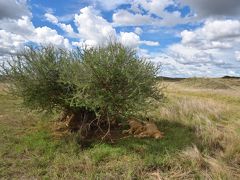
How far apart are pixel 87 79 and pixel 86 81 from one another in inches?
3.3

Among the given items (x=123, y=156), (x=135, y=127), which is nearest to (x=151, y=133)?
(x=135, y=127)

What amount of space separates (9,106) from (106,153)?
11.0m

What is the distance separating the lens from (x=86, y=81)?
9.95 meters

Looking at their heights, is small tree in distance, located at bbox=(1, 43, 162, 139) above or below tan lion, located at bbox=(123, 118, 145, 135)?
above

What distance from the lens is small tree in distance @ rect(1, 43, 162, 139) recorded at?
984cm

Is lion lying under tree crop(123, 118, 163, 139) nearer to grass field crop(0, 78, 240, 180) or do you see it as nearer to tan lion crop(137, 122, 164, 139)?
tan lion crop(137, 122, 164, 139)

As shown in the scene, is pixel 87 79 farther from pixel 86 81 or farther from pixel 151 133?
pixel 151 133

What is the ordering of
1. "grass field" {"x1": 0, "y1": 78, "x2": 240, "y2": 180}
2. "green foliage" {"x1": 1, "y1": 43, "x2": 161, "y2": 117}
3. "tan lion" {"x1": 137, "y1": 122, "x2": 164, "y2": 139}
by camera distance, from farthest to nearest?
"tan lion" {"x1": 137, "y1": 122, "x2": 164, "y2": 139}, "green foliage" {"x1": 1, "y1": 43, "x2": 161, "y2": 117}, "grass field" {"x1": 0, "y1": 78, "x2": 240, "y2": 180}

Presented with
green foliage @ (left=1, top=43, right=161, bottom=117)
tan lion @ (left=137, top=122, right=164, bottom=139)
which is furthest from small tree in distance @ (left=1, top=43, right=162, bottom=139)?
tan lion @ (left=137, top=122, right=164, bottom=139)

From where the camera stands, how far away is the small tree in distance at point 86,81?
984 centimetres

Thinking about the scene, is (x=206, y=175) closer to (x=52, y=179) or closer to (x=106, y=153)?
(x=106, y=153)

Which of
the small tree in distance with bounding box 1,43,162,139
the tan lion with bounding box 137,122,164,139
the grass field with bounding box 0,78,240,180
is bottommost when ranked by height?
the grass field with bounding box 0,78,240,180

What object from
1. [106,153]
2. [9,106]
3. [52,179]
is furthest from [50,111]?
[9,106]

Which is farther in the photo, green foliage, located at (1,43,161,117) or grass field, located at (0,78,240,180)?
green foliage, located at (1,43,161,117)
